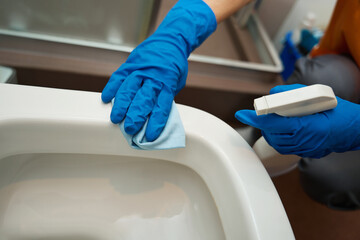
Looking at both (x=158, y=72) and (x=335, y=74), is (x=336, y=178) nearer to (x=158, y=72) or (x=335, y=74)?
(x=335, y=74)

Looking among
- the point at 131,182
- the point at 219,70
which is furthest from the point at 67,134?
the point at 219,70

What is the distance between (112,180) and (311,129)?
1.32 ft

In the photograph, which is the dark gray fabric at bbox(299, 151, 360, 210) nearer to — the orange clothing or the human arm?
the orange clothing

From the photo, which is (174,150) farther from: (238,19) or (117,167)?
(238,19)

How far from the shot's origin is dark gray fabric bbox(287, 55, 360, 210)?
68 centimetres

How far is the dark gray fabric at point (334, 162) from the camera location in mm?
679

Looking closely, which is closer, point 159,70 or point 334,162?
point 159,70

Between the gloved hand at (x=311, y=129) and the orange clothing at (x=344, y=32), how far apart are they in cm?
31

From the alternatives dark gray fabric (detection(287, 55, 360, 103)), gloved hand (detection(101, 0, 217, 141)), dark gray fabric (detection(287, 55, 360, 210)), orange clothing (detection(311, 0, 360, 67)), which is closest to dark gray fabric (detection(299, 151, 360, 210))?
dark gray fabric (detection(287, 55, 360, 210))

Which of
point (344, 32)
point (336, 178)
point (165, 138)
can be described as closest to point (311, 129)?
point (165, 138)

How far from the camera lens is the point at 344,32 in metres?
0.75

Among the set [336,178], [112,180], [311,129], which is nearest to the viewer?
[311,129]

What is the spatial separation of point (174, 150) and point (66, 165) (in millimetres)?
230

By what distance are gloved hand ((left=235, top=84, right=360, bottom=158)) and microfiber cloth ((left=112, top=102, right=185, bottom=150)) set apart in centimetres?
11
